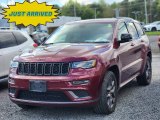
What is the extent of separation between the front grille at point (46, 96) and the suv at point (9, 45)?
3393 mm

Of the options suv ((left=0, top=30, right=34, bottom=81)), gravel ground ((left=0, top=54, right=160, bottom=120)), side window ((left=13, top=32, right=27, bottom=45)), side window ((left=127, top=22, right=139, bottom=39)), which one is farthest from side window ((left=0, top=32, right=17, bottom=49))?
side window ((left=127, top=22, right=139, bottom=39))

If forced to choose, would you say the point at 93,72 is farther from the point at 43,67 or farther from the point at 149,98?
the point at 149,98

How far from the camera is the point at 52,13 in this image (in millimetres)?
22922

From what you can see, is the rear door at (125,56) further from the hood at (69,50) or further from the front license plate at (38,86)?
the front license plate at (38,86)

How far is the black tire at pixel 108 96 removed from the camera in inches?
254

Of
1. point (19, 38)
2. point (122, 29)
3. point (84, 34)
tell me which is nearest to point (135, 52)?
point (122, 29)

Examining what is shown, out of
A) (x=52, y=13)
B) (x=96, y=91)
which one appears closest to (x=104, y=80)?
(x=96, y=91)

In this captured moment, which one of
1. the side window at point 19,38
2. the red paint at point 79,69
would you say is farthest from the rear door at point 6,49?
the red paint at point 79,69

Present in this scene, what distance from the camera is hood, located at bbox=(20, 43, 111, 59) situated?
6.43 meters

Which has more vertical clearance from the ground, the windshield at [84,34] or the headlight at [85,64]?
the windshield at [84,34]

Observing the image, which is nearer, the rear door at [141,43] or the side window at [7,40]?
the rear door at [141,43]

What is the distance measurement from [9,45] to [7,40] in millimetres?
144

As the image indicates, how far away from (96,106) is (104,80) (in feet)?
1.54

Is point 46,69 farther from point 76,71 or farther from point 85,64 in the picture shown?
point 85,64
